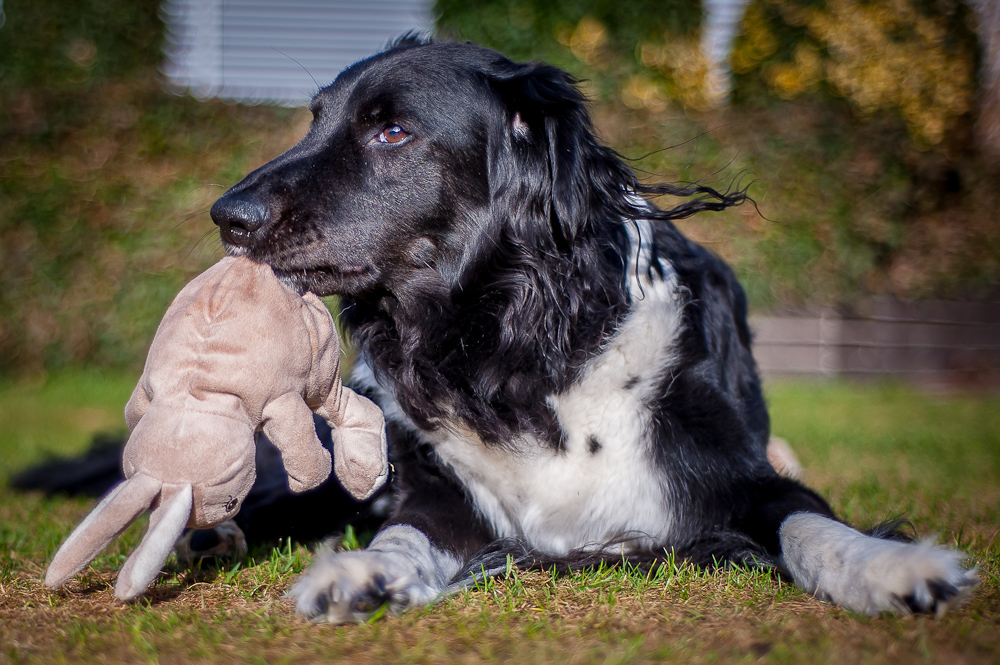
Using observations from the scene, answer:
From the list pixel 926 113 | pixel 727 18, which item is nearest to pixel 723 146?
pixel 926 113

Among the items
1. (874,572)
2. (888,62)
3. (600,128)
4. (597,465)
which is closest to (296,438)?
(597,465)

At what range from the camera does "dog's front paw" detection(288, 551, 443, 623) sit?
1.57 meters

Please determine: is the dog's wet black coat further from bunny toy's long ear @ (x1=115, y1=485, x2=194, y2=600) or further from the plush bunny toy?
bunny toy's long ear @ (x1=115, y1=485, x2=194, y2=600)

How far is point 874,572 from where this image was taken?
159cm

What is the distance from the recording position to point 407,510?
2264 mm

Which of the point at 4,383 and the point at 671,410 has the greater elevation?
the point at 671,410

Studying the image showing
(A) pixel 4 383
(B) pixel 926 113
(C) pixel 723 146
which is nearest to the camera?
(A) pixel 4 383

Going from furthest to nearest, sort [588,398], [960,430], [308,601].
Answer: [960,430] → [588,398] → [308,601]

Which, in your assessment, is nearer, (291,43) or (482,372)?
(482,372)

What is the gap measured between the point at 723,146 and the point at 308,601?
6816 millimetres

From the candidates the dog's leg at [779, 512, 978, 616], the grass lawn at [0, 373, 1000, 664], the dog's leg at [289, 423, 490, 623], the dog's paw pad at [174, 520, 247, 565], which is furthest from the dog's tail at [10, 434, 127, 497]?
the dog's leg at [779, 512, 978, 616]

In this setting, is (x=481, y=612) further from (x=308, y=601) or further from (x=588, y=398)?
(x=588, y=398)

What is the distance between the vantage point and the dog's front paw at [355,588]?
1574mm

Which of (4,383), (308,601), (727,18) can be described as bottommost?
(4,383)
